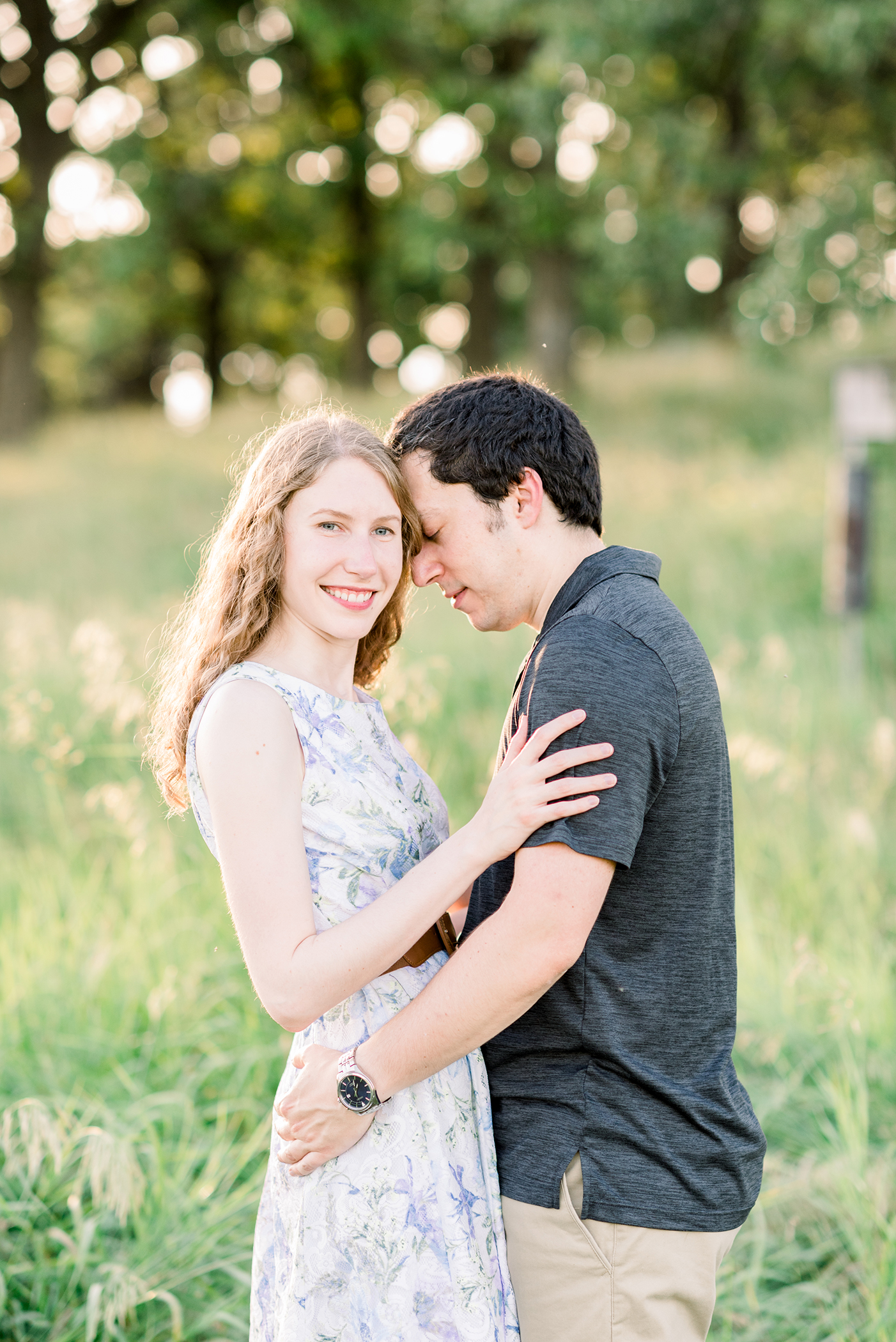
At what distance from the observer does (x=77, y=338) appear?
2442 centimetres

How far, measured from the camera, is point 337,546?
77.5 inches

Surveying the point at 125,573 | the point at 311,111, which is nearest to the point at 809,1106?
the point at 125,573

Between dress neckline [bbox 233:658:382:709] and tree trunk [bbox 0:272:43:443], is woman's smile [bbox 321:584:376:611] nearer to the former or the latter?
dress neckline [bbox 233:658:382:709]

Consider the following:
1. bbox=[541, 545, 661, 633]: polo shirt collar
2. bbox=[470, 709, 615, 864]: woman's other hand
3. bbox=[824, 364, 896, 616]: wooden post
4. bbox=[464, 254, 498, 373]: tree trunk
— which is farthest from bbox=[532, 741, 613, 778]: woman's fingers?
bbox=[464, 254, 498, 373]: tree trunk

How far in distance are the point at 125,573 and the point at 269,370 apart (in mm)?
20412

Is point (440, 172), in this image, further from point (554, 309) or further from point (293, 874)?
point (293, 874)

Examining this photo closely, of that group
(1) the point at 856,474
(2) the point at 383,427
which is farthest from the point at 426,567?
(1) the point at 856,474

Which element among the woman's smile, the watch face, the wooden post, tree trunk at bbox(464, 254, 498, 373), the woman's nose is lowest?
the watch face

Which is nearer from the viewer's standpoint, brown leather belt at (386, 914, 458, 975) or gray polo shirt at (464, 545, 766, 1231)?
gray polo shirt at (464, 545, 766, 1231)

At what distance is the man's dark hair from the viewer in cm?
197

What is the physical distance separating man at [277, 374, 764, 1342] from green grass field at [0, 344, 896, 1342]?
116 centimetres

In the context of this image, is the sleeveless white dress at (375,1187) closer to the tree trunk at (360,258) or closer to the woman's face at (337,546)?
the woman's face at (337,546)

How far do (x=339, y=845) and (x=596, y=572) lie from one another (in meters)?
0.62

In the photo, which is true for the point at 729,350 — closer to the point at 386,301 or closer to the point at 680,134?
the point at 680,134
